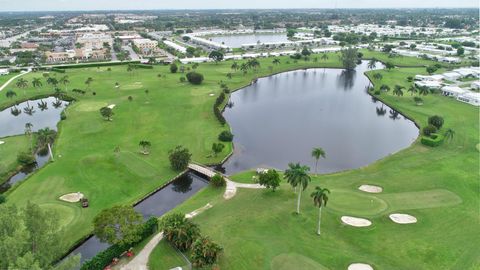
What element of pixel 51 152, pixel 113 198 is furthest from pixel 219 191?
pixel 51 152

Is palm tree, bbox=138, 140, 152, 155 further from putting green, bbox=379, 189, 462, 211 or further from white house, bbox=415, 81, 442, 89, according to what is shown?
white house, bbox=415, 81, 442, 89

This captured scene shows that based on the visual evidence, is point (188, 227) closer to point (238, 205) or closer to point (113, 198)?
point (238, 205)

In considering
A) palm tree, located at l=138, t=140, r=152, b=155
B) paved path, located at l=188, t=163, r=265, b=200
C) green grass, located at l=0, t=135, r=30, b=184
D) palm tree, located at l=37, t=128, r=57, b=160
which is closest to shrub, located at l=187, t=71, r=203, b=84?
palm tree, located at l=138, t=140, r=152, b=155

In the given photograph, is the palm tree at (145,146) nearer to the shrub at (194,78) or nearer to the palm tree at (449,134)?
the shrub at (194,78)

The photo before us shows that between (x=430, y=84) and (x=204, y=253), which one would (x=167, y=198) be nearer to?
(x=204, y=253)

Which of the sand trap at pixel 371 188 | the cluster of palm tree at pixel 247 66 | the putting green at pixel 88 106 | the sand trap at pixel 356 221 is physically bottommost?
the sand trap at pixel 356 221

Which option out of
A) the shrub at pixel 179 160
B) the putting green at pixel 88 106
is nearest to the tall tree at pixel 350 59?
the putting green at pixel 88 106

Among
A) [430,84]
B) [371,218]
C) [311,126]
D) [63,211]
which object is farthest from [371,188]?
[430,84]
